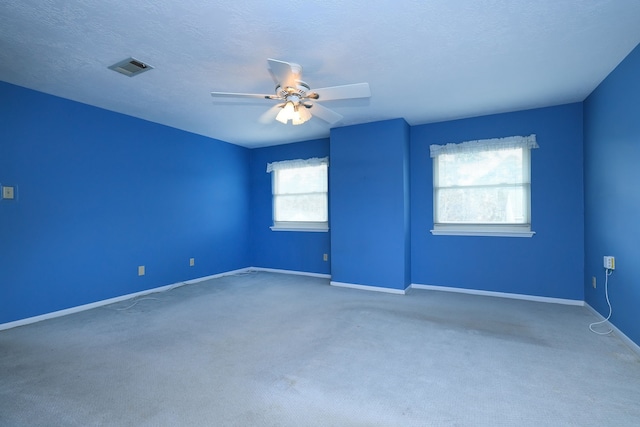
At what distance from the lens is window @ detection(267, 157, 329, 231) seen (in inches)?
211

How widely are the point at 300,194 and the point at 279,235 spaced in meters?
0.90

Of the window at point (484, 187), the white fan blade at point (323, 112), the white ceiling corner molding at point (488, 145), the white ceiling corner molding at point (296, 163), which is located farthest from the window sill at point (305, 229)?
the white fan blade at point (323, 112)

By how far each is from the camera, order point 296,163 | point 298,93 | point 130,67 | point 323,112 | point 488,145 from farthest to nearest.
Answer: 1. point 296,163
2. point 488,145
3. point 323,112
4. point 130,67
5. point 298,93

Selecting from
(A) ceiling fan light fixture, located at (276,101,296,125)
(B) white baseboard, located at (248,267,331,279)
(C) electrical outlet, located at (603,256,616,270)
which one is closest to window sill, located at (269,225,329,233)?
(B) white baseboard, located at (248,267,331,279)

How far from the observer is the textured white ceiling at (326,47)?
1962 millimetres

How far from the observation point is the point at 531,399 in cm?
183

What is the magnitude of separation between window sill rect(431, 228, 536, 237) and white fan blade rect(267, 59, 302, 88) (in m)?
3.10

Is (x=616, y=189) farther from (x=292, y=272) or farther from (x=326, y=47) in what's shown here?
(x=292, y=272)

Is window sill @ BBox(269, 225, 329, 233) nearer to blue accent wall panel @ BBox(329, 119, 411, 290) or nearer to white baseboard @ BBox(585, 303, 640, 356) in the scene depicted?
blue accent wall panel @ BBox(329, 119, 411, 290)

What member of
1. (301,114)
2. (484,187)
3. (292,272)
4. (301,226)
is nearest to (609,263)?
(484,187)

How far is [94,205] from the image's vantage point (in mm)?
3732

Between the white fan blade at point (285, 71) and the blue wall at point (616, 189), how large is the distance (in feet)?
8.95

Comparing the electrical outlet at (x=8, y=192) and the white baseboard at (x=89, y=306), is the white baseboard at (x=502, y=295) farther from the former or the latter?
the electrical outlet at (x=8, y=192)

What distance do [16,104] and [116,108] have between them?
0.92 metres
